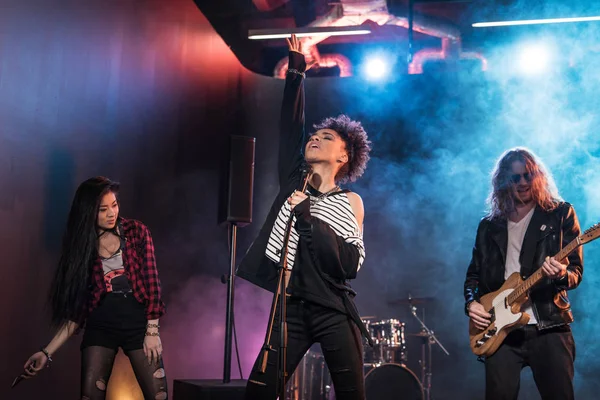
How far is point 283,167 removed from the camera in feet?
11.3

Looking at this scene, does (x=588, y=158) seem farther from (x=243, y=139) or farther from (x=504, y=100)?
(x=243, y=139)

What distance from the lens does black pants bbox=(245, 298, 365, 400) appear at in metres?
3.01

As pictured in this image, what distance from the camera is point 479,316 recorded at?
370 centimetres

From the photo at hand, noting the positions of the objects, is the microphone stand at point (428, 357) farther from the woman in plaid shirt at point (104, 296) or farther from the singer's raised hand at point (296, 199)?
the singer's raised hand at point (296, 199)

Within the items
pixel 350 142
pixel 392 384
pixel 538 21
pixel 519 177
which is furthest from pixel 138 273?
pixel 538 21

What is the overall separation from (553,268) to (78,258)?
8.68 ft

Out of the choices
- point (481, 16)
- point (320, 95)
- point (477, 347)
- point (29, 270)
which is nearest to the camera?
point (477, 347)

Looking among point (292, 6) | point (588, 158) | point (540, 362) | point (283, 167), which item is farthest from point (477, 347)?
point (292, 6)

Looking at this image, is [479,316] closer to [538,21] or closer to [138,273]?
[138,273]

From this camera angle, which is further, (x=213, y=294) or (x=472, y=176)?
(x=472, y=176)

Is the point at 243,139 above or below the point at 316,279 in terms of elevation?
above

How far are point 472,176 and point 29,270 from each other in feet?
16.2

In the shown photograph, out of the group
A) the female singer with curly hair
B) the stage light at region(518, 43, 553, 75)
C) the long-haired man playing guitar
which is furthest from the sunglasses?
the stage light at region(518, 43, 553, 75)

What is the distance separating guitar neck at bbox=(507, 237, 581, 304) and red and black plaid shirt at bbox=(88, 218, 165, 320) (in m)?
2.01
